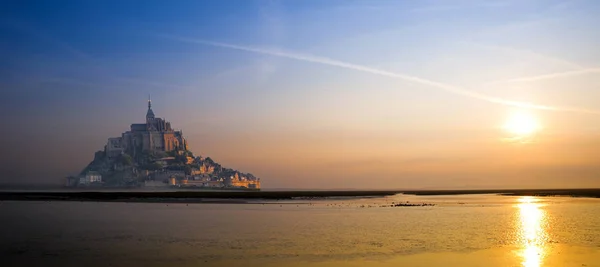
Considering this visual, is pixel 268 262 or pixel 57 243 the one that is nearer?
pixel 268 262

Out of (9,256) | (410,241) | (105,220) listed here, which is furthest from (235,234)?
(105,220)

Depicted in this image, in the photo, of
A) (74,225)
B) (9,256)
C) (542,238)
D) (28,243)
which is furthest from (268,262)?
(74,225)

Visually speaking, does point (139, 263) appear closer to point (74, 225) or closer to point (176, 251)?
point (176, 251)

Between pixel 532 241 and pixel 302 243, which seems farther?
pixel 532 241

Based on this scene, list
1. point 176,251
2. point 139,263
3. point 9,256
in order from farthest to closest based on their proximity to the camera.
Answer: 1. point 176,251
2. point 9,256
3. point 139,263

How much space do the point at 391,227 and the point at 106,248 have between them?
2011cm

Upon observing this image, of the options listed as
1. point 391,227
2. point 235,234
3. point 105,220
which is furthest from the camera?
point 105,220

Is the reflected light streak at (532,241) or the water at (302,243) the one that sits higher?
the water at (302,243)

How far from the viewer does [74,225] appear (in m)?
Answer: 42.7

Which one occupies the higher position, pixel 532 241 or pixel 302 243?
pixel 302 243

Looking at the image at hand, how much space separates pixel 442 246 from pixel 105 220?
97.2 feet

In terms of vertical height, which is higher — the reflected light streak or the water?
the water

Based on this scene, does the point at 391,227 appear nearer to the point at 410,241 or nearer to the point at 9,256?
the point at 410,241

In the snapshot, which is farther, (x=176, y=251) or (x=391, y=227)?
(x=391, y=227)
